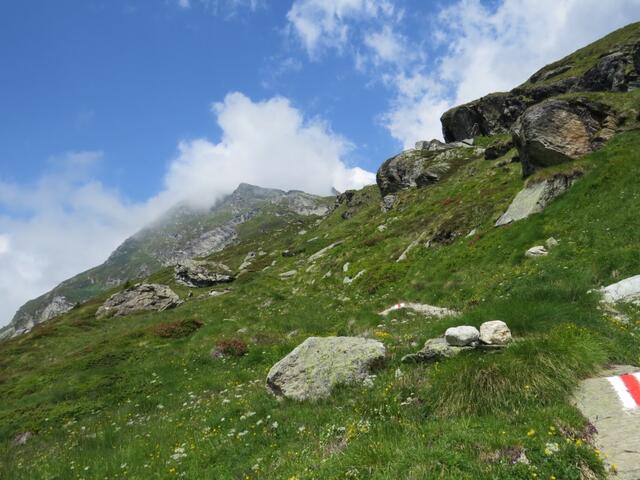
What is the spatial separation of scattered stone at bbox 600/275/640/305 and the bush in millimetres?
28117

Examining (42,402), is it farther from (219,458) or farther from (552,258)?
(552,258)

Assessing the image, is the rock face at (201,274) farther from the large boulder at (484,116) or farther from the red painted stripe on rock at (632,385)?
the red painted stripe on rock at (632,385)

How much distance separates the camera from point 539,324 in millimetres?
11148

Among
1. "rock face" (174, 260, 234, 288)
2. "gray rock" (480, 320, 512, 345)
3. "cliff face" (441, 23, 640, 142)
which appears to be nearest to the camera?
"gray rock" (480, 320, 512, 345)

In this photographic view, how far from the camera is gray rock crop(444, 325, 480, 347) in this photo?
10.8 metres

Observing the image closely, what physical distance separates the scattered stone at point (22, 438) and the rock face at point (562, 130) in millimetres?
36632

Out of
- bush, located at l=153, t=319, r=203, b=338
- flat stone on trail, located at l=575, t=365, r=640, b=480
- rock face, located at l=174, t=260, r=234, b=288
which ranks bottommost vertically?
flat stone on trail, located at l=575, t=365, r=640, b=480

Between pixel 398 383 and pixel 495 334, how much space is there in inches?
110

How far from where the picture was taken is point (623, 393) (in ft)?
24.5

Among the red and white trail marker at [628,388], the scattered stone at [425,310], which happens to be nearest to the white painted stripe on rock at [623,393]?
the red and white trail marker at [628,388]

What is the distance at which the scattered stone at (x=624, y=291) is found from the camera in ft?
42.8

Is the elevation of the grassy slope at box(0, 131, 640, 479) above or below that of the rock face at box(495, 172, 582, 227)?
below

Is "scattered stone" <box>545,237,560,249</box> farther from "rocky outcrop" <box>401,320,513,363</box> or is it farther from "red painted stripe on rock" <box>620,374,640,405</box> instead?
"red painted stripe on rock" <box>620,374,640,405</box>

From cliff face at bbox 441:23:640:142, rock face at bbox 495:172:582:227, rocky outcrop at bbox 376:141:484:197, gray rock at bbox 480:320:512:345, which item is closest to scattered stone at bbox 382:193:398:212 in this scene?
rocky outcrop at bbox 376:141:484:197
